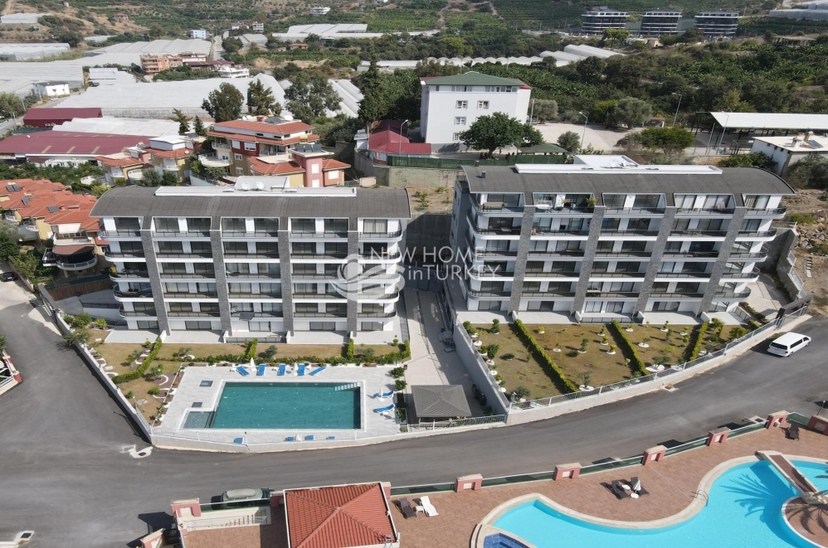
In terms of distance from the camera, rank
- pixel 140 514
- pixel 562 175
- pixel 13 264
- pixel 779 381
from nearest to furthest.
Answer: pixel 140 514
pixel 779 381
pixel 562 175
pixel 13 264

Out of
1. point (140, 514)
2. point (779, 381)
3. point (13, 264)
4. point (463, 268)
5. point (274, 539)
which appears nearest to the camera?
point (274, 539)

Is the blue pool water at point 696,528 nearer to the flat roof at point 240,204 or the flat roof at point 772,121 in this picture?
the flat roof at point 240,204

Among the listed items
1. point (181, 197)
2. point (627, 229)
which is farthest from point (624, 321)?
point (181, 197)

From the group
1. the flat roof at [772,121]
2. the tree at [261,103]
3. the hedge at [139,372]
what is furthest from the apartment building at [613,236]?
the tree at [261,103]

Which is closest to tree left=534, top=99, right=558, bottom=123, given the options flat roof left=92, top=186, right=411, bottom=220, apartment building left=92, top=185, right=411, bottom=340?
apartment building left=92, top=185, right=411, bottom=340

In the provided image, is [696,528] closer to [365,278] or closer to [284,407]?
[284,407]

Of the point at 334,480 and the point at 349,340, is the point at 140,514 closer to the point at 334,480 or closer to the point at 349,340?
the point at 334,480

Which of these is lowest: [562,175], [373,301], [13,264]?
[13,264]
